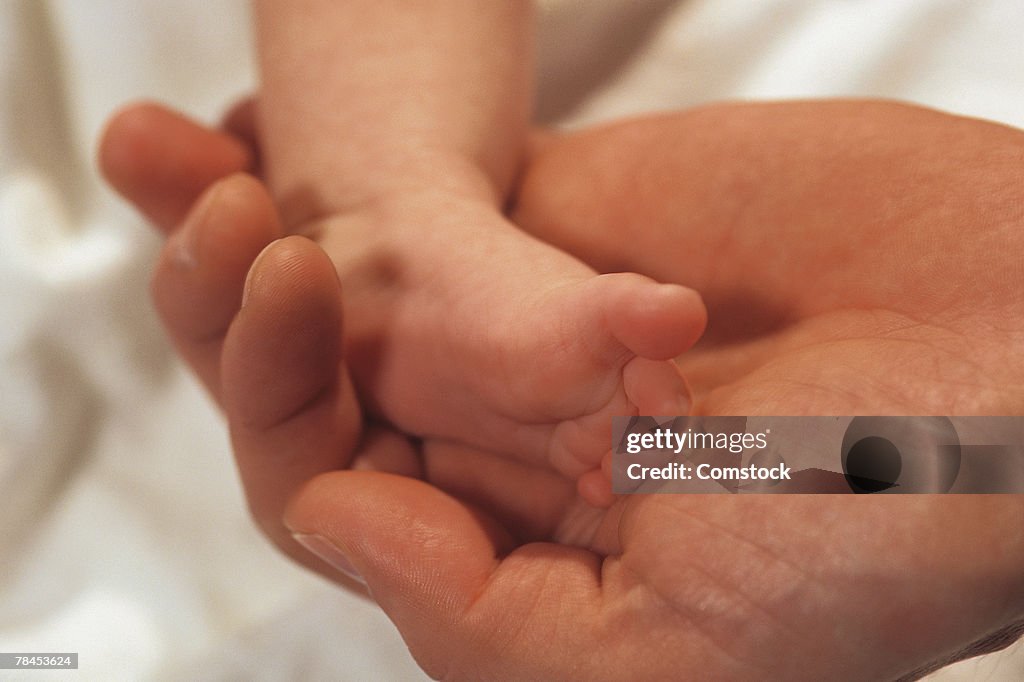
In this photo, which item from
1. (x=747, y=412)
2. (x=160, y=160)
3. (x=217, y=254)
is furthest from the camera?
(x=160, y=160)

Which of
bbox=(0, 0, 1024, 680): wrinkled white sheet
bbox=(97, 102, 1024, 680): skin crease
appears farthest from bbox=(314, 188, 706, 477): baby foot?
bbox=(0, 0, 1024, 680): wrinkled white sheet

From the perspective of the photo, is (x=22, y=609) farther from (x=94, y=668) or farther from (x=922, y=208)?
(x=922, y=208)

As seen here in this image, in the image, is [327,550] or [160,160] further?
[160,160]

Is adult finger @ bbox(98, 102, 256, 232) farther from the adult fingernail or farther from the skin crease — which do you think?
the adult fingernail

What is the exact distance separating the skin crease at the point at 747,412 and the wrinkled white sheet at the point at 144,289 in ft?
0.29

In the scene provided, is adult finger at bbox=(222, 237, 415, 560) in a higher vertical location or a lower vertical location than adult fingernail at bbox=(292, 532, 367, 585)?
higher

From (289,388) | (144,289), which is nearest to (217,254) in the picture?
(289,388)

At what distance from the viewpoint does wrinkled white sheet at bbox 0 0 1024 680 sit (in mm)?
518

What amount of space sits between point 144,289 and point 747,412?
0.45 meters

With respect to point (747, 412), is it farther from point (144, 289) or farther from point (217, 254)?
point (144, 289)

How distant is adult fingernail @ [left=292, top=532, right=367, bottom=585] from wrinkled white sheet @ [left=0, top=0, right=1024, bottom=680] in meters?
0.08

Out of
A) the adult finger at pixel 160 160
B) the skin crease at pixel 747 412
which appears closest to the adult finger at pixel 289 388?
the skin crease at pixel 747 412

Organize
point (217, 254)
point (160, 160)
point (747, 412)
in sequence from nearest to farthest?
point (747, 412) < point (217, 254) < point (160, 160)

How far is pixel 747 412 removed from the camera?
0.34 meters
